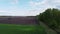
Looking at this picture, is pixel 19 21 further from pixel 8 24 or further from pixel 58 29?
pixel 58 29

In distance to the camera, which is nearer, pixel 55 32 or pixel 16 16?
pixel 55 32

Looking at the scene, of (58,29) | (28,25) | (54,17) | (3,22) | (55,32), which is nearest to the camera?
(55,32)

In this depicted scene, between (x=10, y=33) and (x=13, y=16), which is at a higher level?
(x=13, y=16)

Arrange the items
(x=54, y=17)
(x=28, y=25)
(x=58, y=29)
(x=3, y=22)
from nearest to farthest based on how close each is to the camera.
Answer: (x=58, y=29)
(x=54, y=17)
(x=28, y=25)
(x=3, y=22)

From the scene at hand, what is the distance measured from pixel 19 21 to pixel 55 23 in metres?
5.35

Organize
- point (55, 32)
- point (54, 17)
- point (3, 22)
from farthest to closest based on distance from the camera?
point (3, 22), point (54, 17), point (55, 32)

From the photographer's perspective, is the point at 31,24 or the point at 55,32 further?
the point at 31,24

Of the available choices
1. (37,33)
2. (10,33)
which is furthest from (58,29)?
(10,33)

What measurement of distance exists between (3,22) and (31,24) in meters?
2.23

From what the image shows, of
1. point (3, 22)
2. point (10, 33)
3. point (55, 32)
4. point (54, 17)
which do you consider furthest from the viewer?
point (3, 22)

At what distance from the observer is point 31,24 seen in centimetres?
1150

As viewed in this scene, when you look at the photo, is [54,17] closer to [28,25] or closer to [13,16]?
[28,25]

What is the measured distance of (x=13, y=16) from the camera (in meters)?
12.6

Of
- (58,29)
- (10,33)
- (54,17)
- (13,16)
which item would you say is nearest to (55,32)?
(58,29)
